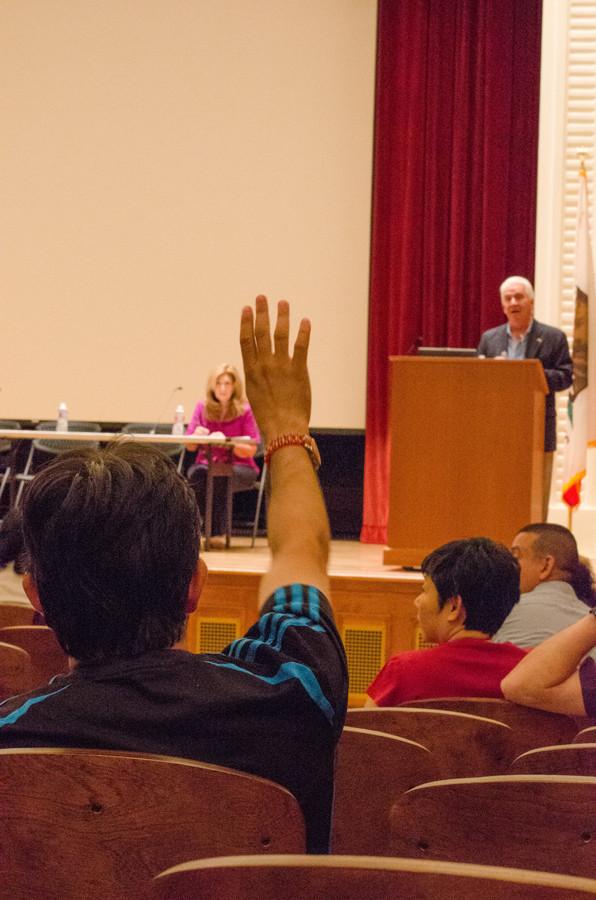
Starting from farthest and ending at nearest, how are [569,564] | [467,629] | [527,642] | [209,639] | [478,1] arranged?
1. [478,1]
2. [209,639]
3. [569,564]
4. [527,642]
5. [467,629]

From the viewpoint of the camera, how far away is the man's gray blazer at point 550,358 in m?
5.70

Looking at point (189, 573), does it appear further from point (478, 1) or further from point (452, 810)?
point (478, 1)

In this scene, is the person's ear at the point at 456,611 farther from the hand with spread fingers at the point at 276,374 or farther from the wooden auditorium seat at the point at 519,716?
the hand with spread fingers at the point at 276,374

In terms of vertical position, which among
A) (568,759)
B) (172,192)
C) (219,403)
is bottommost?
(568,759)

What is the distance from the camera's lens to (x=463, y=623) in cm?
249

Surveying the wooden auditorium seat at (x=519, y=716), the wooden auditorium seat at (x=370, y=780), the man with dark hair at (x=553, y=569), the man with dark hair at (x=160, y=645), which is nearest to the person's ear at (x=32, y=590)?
the man with dark hair at (x=160, y=645)

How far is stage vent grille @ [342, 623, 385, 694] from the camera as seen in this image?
4738mm

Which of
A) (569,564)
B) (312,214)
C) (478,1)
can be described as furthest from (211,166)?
(569,564)

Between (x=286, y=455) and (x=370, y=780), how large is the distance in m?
0.55

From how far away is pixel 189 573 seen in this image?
1062 mm

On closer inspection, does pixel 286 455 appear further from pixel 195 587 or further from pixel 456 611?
pixel 456 611

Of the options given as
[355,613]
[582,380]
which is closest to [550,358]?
[582,380]

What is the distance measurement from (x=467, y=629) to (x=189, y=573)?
1.54 metres

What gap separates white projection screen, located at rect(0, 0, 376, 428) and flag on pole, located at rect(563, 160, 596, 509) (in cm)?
229
